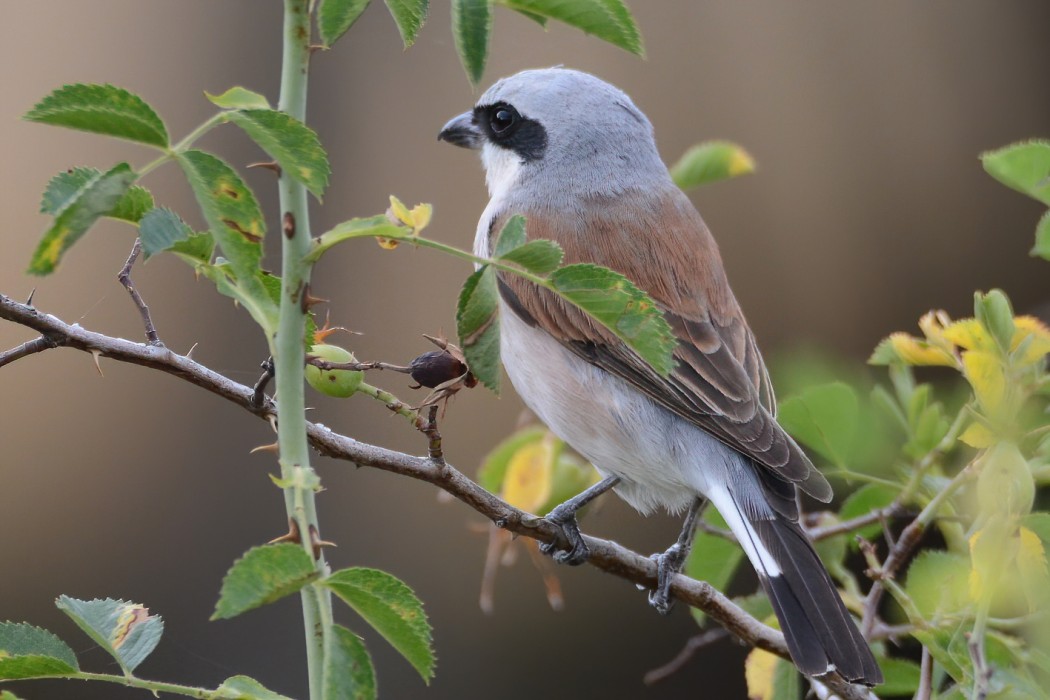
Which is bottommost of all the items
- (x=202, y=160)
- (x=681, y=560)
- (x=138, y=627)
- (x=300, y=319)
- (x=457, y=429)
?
(x=457, y=429)

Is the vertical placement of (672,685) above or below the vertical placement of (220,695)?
Result: below

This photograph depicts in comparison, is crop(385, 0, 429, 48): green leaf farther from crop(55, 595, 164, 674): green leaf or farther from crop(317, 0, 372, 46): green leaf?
crop(55, 595, 164, 674): green leaf

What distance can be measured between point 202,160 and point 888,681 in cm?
115

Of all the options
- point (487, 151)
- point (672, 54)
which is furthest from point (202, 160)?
point (672, 54)

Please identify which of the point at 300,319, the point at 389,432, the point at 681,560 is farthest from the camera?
the point at 389,432

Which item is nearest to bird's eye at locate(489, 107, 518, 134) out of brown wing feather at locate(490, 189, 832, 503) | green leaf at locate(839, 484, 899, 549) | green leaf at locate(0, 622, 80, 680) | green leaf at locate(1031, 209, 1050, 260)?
brown wing feather at locate(490, 189, 832, 503)

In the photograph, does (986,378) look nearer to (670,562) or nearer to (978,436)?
(978,436)

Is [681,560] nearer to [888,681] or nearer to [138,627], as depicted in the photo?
[888,681]

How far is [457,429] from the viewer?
405 cm

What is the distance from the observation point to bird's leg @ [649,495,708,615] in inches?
70.3

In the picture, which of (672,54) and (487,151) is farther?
(672,54)

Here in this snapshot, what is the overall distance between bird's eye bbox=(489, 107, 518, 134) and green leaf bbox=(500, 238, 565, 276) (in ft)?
5.64

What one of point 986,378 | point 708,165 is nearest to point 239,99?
point 986,378

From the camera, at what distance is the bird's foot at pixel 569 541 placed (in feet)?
5.62
